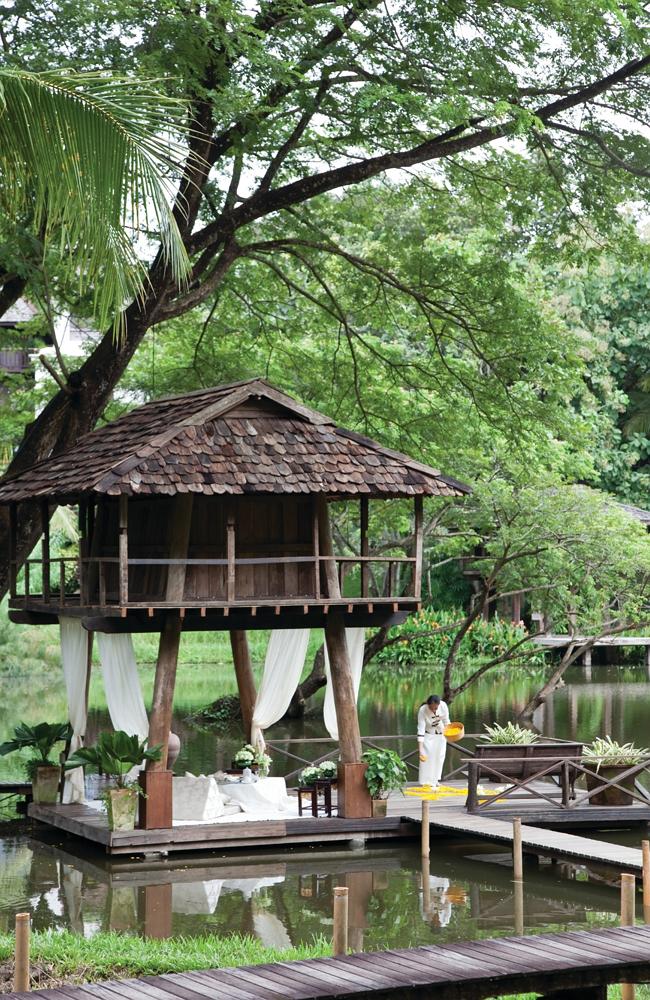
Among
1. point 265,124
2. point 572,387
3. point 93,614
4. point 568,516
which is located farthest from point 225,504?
point 568,516

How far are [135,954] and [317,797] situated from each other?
25.7ft

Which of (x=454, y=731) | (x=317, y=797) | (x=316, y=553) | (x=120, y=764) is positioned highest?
(x=316, y=553)

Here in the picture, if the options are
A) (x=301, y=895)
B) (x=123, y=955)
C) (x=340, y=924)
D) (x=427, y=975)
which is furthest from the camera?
(x=301, y=895)

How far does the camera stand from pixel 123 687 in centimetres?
1848

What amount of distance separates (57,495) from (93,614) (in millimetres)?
1638

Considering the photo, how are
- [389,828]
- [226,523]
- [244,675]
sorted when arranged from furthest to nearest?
[244,675], [226,523], [389,828]

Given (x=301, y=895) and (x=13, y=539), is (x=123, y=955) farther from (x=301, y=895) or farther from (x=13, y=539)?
(x=13, y=539)

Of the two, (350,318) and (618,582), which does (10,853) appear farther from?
(618,582)

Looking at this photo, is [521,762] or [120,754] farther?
[521,762]

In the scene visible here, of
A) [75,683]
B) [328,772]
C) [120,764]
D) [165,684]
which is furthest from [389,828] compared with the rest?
[75,683]

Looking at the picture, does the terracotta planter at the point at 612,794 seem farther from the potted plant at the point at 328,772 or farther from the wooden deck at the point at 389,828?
the potted plant at the point at 328,772

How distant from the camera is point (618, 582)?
27.1m

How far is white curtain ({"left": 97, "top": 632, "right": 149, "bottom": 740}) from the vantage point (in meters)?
18.3

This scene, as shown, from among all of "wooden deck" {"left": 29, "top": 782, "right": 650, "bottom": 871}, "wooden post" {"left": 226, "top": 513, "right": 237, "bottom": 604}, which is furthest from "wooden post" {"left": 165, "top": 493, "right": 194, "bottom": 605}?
"wooden deck" {"left": 29, "top": 782, "right": 650, "bottom": 871}
